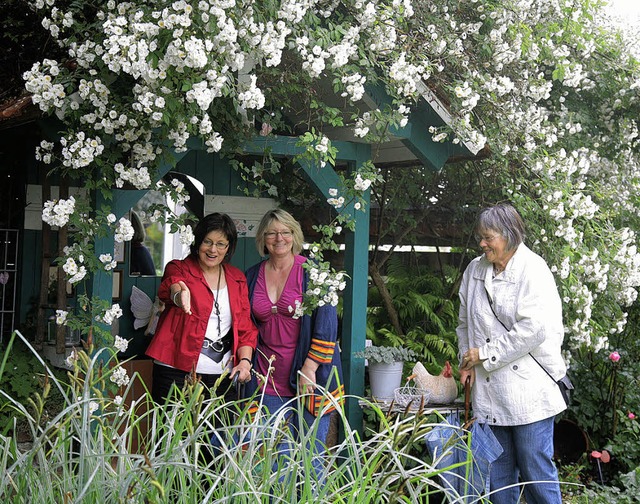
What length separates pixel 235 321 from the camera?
4.80m

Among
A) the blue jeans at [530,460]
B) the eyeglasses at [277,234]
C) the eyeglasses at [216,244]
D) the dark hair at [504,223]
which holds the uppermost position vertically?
the dark hair at [504,223]

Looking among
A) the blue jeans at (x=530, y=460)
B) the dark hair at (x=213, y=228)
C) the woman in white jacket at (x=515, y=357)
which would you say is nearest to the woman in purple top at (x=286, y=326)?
the dark hair at (x=213, y=228)

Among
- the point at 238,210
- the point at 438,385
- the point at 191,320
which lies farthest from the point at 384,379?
the point at 238,210

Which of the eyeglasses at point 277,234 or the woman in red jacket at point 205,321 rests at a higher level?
the eyeglasses at point 277,234

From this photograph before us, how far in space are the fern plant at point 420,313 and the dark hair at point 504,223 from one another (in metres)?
2.44

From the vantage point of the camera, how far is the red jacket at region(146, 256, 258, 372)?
4723 millimetres

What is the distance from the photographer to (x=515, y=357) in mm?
4422

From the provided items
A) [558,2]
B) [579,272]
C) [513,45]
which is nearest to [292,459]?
[579,272]

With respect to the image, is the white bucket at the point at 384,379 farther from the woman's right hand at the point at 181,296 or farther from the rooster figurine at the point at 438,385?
the woman's right hand at the point at 181,296

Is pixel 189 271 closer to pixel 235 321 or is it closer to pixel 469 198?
pixel 235 321

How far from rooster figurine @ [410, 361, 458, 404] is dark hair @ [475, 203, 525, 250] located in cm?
132

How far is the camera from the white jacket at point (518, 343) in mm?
4402

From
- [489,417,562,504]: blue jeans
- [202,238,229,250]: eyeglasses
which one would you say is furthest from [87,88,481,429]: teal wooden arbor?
[489,417,562,504]: blue jeans

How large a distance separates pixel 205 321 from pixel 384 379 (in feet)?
4.94
